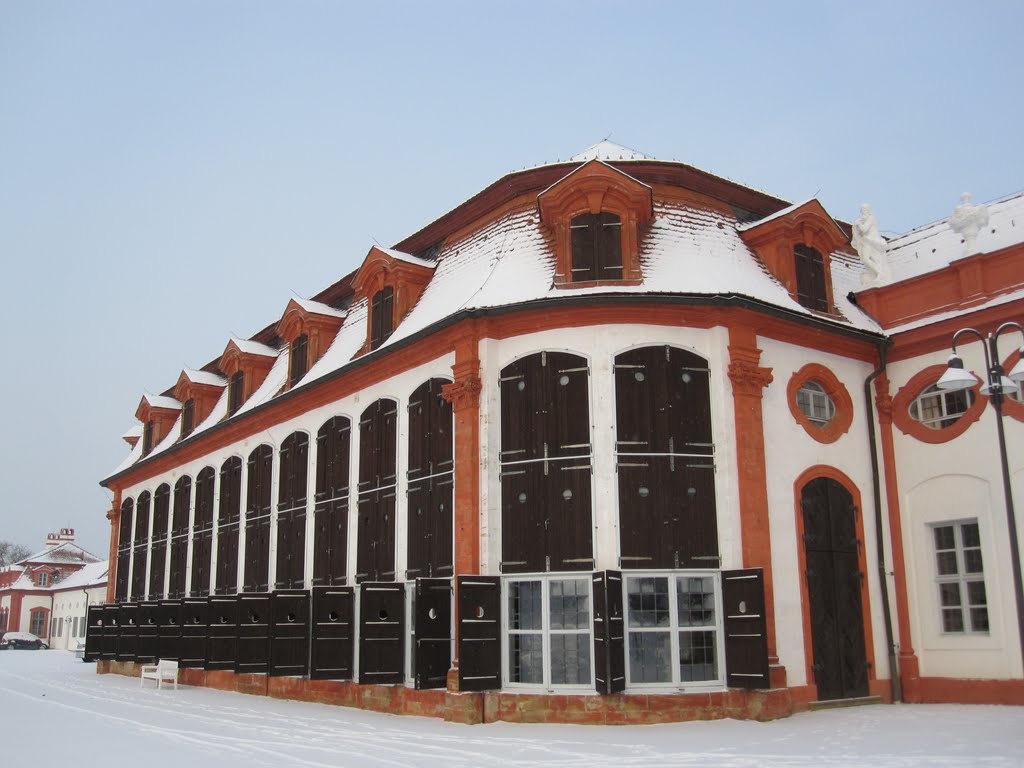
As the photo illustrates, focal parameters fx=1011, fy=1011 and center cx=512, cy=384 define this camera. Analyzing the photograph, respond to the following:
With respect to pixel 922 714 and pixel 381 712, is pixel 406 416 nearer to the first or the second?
pixel 381 712

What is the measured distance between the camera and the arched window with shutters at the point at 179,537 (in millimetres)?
32062

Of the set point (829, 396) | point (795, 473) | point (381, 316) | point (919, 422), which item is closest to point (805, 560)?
point (795, 473)

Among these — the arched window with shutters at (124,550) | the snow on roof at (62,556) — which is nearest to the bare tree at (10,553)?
the snow on roof at (62,556)

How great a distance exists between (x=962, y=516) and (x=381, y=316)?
43.0ft

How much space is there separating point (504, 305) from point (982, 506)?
389 inches

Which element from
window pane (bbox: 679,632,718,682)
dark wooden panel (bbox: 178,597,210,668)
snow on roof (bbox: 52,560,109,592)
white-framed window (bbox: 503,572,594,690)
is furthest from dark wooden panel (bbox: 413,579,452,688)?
snow on roof (bbox: 52,560,109,592)

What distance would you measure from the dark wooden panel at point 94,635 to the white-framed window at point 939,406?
90.3ft

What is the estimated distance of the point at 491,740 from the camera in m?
15.2

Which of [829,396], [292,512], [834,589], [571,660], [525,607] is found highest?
[829,396]

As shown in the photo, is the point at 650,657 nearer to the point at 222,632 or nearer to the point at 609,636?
the point at 609,636

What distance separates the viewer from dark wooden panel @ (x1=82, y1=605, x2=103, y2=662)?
3450 centimetres

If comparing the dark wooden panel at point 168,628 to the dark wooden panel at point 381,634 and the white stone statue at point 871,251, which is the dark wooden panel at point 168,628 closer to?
the dark wooden panel at point 381,634

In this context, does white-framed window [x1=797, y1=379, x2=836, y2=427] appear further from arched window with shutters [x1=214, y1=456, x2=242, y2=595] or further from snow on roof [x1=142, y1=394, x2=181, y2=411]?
snow on roof [x1=142, y1=394, x2=181, y2=411]

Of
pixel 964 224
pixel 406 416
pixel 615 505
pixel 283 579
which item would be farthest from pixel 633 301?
pixel 283 579
